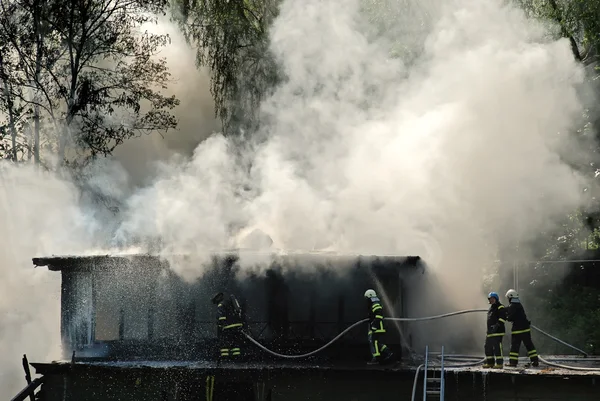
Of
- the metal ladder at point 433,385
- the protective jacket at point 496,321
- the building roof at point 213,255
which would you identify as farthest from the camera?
the building roof at point 213,255

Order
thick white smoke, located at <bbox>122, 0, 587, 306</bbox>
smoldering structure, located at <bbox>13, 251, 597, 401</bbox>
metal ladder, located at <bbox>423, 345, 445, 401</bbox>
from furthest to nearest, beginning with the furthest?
thick white smoke, located at <bbox>122, 0, 587, 306</bbox> → smoldering structure, located at <bbox>13, 251, 597, 401</bbox> → metal ladder, located at <bbox>423, 345, 445, 401</bbox>

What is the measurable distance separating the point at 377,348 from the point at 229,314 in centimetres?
288

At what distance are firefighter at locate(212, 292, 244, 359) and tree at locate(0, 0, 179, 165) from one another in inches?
464

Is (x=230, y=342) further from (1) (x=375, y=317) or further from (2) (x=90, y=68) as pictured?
(2) (x=90, y=68)

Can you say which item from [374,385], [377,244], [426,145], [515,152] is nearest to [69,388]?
[374,385]

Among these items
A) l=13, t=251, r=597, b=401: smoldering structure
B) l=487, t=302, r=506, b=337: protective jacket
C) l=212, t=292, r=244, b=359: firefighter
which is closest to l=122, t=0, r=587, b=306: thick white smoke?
l=13, t=251, r=597, b=401: smoldering structure

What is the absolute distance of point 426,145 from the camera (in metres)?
20.3

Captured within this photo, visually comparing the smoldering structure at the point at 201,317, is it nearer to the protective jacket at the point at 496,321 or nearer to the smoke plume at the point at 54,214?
the protective jacket at the point at 496,321

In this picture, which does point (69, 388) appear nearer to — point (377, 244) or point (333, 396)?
point (333, 396)

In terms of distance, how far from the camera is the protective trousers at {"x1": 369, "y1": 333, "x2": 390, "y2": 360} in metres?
15.2

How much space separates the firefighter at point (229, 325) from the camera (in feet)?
52.2

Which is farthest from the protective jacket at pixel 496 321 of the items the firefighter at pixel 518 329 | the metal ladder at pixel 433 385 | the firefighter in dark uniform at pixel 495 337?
the metal ladder at pixel 433 385

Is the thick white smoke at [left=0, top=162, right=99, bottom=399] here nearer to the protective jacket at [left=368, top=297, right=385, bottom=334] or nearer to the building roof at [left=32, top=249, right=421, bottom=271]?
the building roof at [left=32, top=249, right=421, bottom=271]

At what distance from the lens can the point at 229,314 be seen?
632 inches
